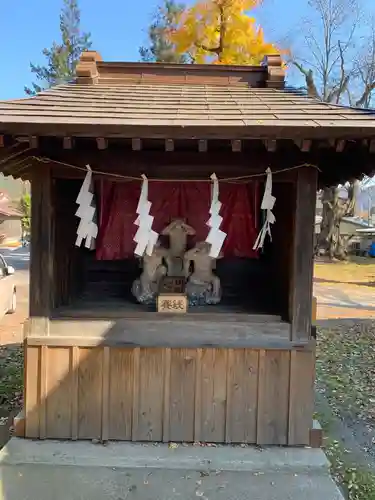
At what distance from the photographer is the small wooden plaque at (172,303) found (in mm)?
3936

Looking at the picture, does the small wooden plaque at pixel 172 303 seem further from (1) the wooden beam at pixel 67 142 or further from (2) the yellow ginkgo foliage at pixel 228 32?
(2) the yellow ginkgo foliage at pixel 228 32

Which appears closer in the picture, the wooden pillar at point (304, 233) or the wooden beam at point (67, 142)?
the wooden beam at point (67, 142)

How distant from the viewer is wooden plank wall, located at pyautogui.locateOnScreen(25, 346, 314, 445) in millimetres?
3752

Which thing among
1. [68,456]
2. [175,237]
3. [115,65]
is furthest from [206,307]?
[115,65]

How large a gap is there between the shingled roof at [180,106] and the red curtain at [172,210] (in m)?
0.84

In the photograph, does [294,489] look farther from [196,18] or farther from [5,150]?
[196,18]

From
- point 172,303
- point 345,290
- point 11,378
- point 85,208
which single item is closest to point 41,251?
point 85,208

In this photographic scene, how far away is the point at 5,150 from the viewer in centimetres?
356

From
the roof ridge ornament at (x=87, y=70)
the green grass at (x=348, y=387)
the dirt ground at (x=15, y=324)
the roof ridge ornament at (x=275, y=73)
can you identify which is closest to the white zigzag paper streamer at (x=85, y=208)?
the roof ridge ornament at (x=87, y=70)

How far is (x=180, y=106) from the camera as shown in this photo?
3670 millimetres

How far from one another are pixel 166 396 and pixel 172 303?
80 cm

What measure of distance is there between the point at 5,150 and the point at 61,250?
1.03 m

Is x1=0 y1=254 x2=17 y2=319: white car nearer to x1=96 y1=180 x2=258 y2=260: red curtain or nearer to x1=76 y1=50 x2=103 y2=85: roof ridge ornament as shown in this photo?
x1=96 y1=180 x2=258 y2=260: red curtain

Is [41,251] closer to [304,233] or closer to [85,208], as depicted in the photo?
[85,208]
